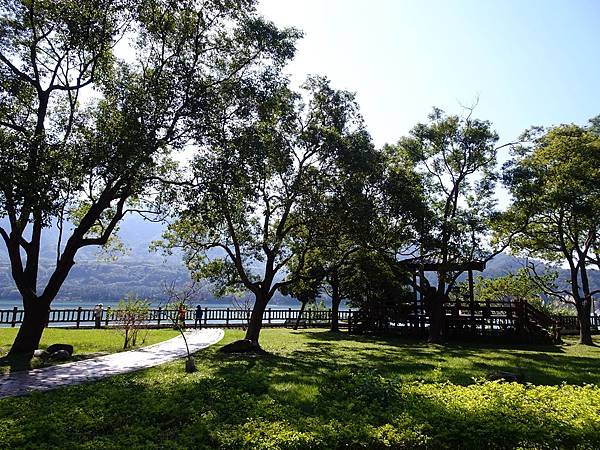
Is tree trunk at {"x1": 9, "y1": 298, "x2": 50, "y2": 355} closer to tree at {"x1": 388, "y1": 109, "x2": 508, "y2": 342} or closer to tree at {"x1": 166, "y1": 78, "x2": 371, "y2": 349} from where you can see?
tree at {"x1": 166, "y1": 78, "x2": 371, "y2": 349}

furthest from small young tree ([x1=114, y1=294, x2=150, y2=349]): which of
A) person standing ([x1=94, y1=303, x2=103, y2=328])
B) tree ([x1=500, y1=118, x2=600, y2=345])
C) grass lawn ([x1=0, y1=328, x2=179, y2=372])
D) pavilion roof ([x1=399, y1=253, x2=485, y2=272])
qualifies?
tree ([x1=500, y1=118, x2=600, y2=345])

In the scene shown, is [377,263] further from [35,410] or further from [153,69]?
[35,410]

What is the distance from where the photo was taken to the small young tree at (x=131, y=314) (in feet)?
45.2

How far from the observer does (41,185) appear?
9.59 meters

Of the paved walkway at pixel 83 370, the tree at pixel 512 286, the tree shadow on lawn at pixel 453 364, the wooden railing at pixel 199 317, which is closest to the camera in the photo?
the paved walkway at pixel 83 370

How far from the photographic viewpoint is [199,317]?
87.6ft

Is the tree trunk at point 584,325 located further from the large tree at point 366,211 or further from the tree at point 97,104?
the tree at point 97,104

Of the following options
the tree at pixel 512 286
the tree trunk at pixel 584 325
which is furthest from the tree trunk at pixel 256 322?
the tree trunk at pixel 584 325

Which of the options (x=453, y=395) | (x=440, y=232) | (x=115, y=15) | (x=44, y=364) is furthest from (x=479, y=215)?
(x=44, y=364)

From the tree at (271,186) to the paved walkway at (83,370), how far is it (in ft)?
10.7

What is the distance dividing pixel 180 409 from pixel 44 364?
245 inches

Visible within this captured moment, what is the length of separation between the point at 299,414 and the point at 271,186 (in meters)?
10.1

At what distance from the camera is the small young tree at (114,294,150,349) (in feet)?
45.2

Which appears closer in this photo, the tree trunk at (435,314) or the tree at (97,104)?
the tree at (97,104)
